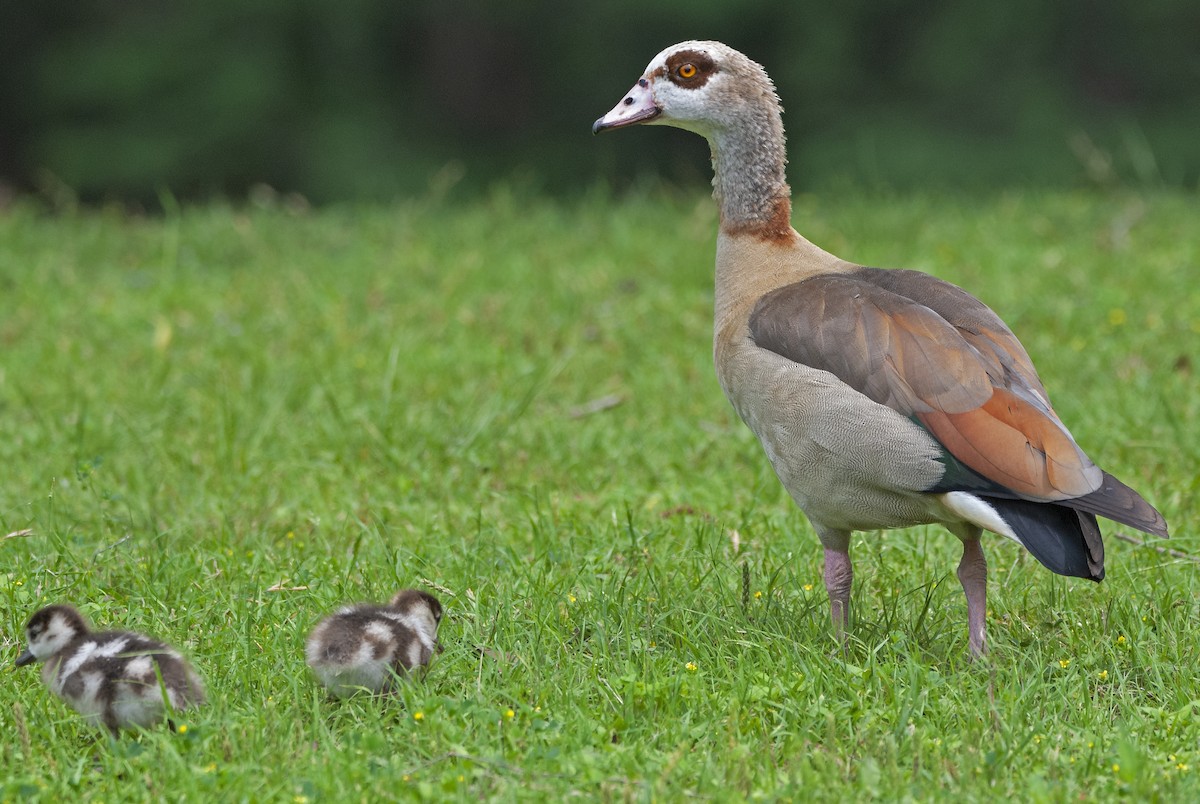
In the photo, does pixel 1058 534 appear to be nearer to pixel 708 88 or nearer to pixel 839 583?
pixel 839 583

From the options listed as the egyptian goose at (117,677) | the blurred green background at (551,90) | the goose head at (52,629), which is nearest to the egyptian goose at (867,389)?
the egyptian goose at (117,677)

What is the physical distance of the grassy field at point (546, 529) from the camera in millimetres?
3795

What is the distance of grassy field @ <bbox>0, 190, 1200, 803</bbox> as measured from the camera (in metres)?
3.79

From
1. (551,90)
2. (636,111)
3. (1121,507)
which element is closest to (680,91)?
(636,111)

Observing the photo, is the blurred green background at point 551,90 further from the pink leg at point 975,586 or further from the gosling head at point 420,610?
the gosling head at point 420,610

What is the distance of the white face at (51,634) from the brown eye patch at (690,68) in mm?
2483

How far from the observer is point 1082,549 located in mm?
4043

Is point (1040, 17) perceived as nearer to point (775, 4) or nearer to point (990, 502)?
point (775, 4)

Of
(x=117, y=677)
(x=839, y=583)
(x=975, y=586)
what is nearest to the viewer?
(x=117, y=677)

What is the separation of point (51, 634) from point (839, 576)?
2.19 meters

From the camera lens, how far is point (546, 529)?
5.51 m

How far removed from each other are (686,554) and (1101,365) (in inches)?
122

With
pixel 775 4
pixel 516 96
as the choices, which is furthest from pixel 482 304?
pixel 516 96

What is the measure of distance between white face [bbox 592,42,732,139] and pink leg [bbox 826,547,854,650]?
4.71 ft
